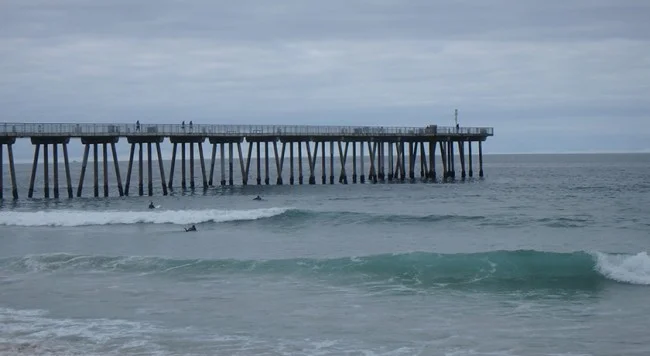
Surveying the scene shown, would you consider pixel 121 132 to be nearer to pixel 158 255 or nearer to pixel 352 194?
pixel 352 194

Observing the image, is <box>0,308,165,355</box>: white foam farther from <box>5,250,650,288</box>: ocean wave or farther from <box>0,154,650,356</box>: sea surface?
<box>5,250,650,288</box>: ocean wave

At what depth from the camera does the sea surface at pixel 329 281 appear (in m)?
16.2

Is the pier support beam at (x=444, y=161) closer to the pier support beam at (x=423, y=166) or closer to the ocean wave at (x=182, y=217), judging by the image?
the pier support beam at (x=423, y=166)

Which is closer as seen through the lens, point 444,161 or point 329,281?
point 329,281

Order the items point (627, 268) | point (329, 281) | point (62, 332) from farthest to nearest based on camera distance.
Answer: point (329, 281)
point (627, 268)
point (62, 332)

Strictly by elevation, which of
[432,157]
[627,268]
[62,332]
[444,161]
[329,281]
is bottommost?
[329,281]

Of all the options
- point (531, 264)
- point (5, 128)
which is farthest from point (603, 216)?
point (5, 128)

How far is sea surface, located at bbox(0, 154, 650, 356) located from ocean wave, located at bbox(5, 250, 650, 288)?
6 cm

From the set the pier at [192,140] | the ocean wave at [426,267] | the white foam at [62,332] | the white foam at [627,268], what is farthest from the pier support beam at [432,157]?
the white foam at [62,332]

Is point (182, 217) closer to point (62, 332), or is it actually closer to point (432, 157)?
point (62, 332)

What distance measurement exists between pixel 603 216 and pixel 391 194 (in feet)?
53.0

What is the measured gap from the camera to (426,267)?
24.2 metres

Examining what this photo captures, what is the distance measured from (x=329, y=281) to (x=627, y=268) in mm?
7764

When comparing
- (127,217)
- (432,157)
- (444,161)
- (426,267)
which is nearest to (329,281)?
(426,267)
